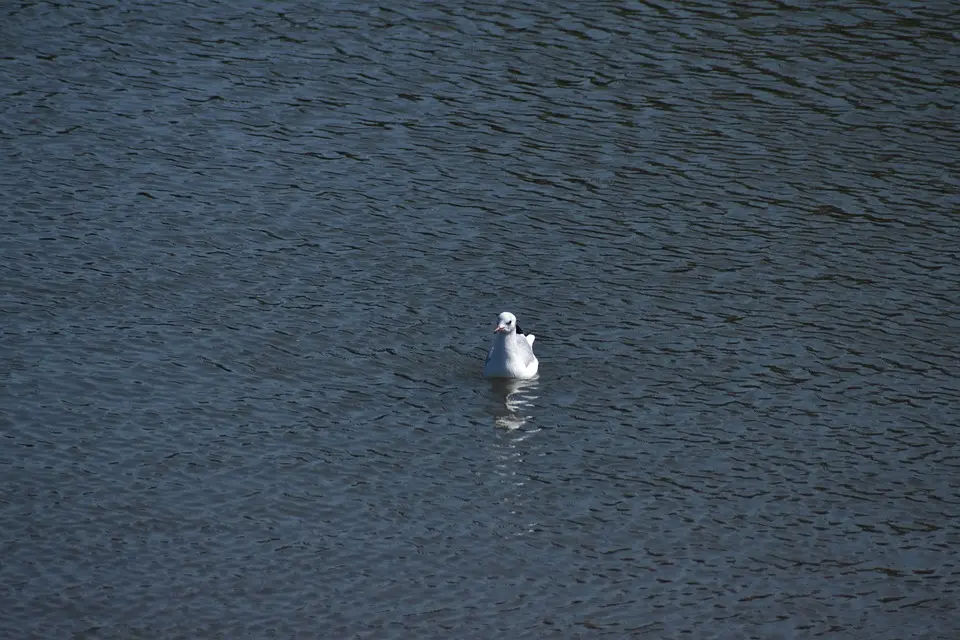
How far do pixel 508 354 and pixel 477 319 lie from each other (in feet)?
8.76

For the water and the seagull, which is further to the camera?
the seagull

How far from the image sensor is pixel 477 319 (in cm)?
2944

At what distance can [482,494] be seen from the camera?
23547 millimetres

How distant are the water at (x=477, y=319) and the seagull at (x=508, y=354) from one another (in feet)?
1.18

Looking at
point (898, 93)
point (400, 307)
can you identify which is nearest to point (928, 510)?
point (400, 307)

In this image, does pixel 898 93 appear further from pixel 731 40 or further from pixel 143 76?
pixel 143 76

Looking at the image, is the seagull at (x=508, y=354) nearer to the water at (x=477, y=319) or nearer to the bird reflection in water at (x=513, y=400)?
the bird reflection in water at (x=513, y=400)

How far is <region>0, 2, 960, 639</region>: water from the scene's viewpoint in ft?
70.0

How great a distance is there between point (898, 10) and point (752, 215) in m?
13.5

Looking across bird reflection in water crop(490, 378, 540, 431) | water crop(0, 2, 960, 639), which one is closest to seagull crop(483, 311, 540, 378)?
bird reflection in water crop(490, 378, 540, 431)

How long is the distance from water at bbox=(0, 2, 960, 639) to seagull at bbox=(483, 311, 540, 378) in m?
0.36

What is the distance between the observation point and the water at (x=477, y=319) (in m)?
21.3

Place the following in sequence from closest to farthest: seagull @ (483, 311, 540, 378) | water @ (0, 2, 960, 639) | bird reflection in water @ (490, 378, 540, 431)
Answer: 1. water @ (0, 2, 960, 639)
2. bird reflection in water @ (490, 378, 540, 431)
3. seagull @ (483, 311, 540, 378)

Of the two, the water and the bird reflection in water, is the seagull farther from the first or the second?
the water
